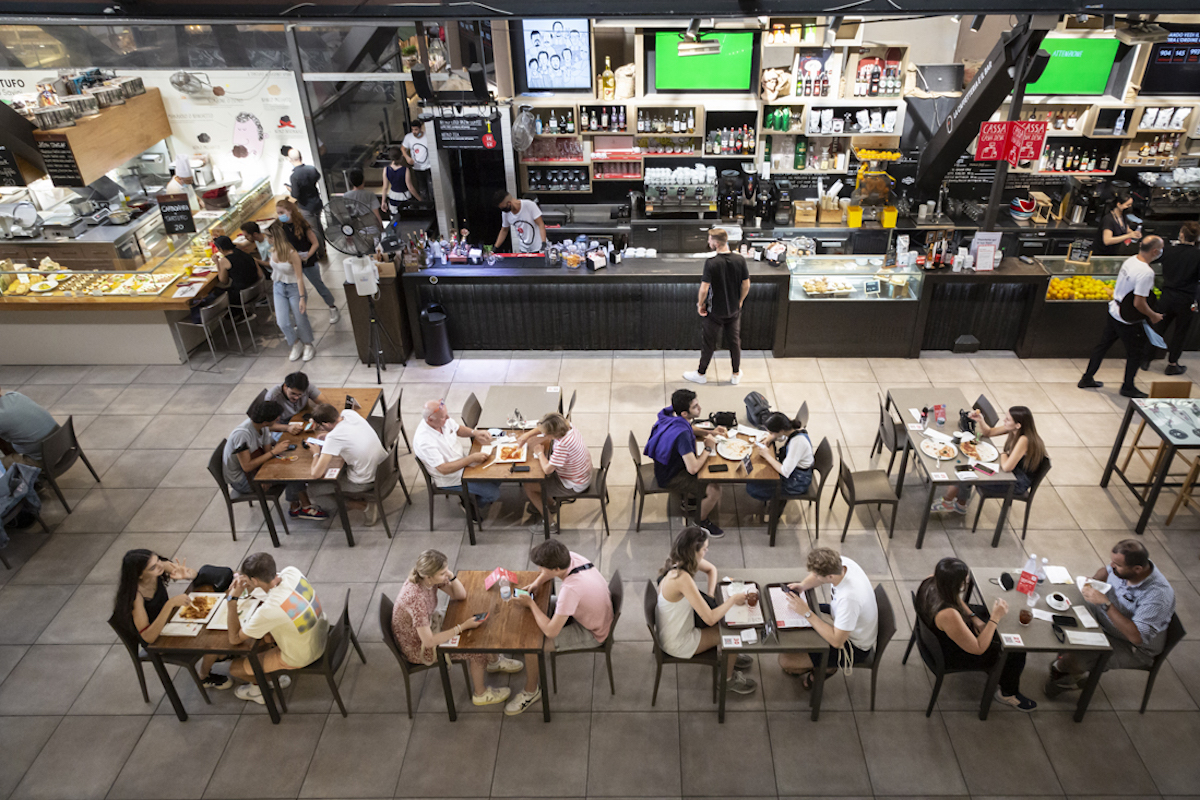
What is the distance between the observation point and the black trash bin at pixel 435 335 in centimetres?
862

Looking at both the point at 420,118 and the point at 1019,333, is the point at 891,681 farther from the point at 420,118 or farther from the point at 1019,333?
the point at 420,118

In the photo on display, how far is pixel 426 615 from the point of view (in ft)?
14.9

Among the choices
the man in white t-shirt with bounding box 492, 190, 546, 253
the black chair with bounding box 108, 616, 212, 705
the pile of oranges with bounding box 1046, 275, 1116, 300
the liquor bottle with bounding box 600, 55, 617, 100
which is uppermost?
the liquor bottle with bounding box 600, 55, 617, 100

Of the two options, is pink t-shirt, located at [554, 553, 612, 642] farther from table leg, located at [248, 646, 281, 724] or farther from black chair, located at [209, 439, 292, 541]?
black chair, located at [209, 439, 292, 541]

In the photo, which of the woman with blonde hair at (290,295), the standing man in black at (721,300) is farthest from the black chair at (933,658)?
the woman with blonde hair at (290,295)

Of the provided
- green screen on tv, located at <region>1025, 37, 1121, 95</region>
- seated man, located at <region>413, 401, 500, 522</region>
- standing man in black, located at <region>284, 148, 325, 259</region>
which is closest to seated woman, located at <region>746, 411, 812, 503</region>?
seated man, located at <region>413, 401, 500, 522</region>

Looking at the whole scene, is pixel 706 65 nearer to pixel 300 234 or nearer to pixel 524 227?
pixel 524 227

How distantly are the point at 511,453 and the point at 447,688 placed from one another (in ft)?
6.31

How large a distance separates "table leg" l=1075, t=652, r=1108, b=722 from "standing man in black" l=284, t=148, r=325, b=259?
9.57m

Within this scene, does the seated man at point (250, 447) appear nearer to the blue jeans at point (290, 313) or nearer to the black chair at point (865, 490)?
the blue jeans at point (290, 313)

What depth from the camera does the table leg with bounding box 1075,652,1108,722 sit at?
4.53 meters

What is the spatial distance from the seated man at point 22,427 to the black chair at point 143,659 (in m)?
2.50

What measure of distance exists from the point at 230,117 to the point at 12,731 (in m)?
8.94

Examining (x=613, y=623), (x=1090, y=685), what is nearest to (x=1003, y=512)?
(x=1090, y=685)
